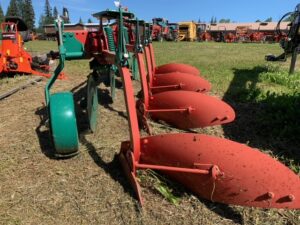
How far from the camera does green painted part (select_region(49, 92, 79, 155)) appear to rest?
3.17 meters

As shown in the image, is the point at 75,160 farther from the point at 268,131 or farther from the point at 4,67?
the point at 4,67

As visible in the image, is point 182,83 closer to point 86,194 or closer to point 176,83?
point 176,83

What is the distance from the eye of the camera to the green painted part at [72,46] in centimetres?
414

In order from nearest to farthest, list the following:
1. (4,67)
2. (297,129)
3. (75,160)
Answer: (75,160) → (297,129) → (4,67)

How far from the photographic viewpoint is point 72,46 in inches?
167

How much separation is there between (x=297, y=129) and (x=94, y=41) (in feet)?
8.93

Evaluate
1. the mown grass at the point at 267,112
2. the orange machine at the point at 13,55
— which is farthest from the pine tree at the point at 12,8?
the mown grass at the point at 267,112

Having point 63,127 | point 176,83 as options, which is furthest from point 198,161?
point 176,83

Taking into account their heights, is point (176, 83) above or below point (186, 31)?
above

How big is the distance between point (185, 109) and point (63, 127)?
60.5 inches

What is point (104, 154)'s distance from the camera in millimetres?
3506

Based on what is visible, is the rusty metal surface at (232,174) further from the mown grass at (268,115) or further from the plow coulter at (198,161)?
the mown grass at (268,115)

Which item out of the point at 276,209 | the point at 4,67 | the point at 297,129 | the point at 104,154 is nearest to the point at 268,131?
the point at 297,129

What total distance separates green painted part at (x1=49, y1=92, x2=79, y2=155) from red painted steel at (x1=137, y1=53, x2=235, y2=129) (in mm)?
1143
